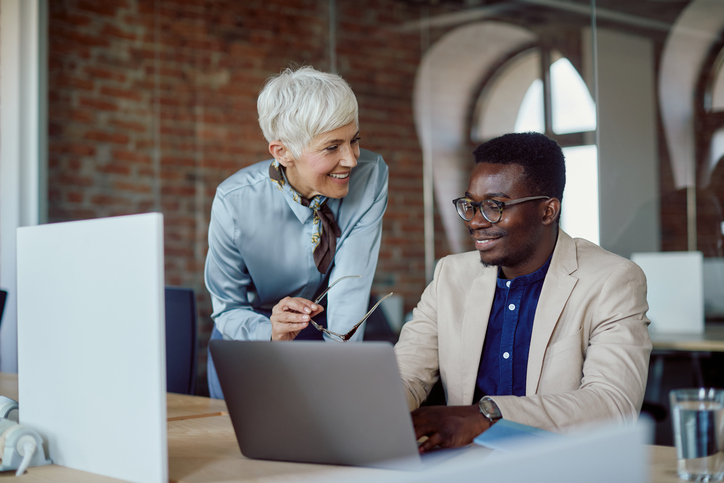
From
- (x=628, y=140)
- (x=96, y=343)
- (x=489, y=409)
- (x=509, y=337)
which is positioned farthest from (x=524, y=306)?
(x=628, y=140)

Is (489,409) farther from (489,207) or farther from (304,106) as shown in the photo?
(304,106)

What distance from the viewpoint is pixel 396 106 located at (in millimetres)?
4508

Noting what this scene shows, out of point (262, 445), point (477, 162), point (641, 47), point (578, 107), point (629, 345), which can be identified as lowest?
point (262, 445)

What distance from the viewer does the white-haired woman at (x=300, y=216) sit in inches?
69.6

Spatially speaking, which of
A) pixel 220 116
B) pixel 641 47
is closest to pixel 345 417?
pixel 641 47

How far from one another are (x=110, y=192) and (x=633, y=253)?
2.90 metres

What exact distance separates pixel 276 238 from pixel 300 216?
107 mm

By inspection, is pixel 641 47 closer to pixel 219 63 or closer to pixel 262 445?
pixel 219 63

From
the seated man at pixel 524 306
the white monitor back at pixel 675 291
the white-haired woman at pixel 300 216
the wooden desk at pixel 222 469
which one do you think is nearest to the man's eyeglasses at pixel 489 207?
the seated man at pixel 524 306

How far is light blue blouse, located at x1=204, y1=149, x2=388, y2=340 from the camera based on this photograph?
1.94 m

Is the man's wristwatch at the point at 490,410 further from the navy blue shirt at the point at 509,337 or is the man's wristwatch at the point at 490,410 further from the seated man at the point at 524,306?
the navy blue shirt at the point at 509,337

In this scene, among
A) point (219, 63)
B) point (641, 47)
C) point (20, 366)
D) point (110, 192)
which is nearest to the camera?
point (20, 366)

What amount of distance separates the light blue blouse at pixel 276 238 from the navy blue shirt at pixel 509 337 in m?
0.38

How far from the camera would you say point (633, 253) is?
368 cm
